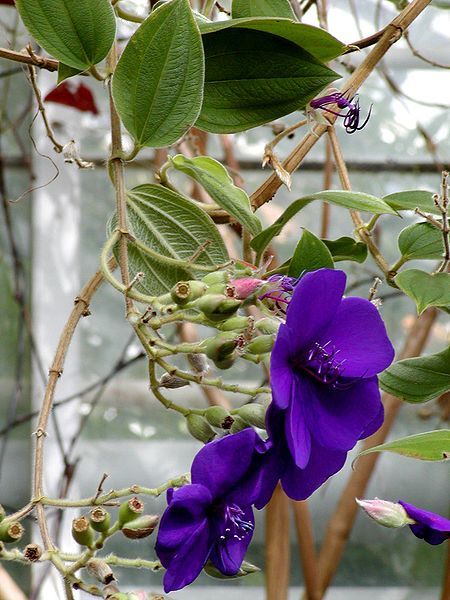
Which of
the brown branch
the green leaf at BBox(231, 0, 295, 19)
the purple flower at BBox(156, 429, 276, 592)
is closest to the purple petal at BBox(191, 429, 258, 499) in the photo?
the purple flower at BBox(156, 429, 276, 592)

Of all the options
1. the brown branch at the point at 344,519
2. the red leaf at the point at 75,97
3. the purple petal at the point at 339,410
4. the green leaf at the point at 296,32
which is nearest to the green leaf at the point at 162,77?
the green leaf at the point at 296,32

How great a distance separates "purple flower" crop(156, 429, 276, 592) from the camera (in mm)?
296

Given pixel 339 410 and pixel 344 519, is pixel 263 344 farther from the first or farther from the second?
pixel 344 519

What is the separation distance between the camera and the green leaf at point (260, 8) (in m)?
0.43

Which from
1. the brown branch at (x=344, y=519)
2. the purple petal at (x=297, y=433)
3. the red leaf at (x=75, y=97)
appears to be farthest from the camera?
the red leaf at (x=75, y=97)

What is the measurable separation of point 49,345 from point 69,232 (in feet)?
0.57

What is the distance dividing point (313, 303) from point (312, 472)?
0.20 ft

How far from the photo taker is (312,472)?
31 cm

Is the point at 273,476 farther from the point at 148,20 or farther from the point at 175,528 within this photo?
the point at 148,20

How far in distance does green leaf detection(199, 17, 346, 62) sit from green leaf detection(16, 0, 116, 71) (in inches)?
1.6

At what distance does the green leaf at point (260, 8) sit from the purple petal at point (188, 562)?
26 centimetres

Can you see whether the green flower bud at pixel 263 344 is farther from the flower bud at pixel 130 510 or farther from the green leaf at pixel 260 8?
the green leaf at pixel 260 8

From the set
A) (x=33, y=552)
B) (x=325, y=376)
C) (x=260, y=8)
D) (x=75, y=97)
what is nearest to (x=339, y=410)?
(x=325, y=376)

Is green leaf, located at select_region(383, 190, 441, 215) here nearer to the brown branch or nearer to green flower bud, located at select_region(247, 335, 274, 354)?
green flower bud, located at select_region(247, 335, 274, 354)
